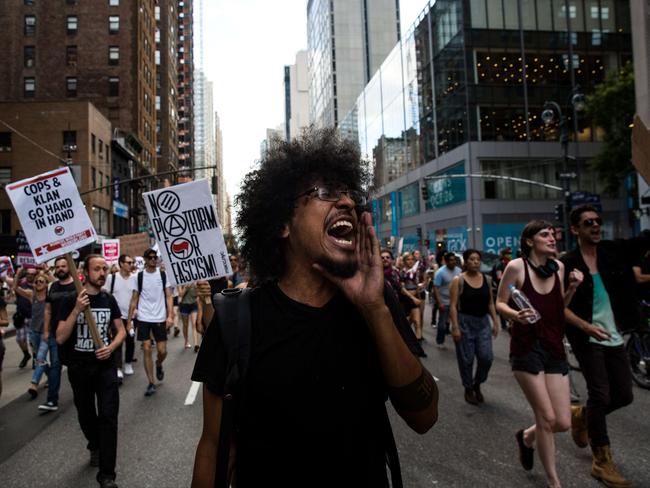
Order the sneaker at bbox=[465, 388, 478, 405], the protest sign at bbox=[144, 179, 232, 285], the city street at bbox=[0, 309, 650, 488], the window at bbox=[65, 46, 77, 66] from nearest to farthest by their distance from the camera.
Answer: the city street at bbox=[0, 309, 650, 488] < the protest sign at bbox=[144, 179, 232, 285] < the sneaker at bbox=[465, 388, 478, 405] < the window at bbox=[65, 46, 77, 66]

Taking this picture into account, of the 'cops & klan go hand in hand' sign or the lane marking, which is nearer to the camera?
the 'cops & klan go hand in hand' sign

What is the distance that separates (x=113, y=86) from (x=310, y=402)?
57.3 meters

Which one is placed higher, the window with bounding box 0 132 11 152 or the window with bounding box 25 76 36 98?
the window with bounding box 25 76 36 98

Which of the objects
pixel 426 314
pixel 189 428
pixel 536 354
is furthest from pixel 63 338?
pixel 426 314

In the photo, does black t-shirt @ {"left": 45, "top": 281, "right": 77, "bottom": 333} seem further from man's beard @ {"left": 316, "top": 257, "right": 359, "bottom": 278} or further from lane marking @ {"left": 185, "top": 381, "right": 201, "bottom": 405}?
man's beard @ {"left": 316, "top": 257, "right": 359, "bottom": 278}

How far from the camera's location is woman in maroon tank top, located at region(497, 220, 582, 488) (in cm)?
Answer: 374

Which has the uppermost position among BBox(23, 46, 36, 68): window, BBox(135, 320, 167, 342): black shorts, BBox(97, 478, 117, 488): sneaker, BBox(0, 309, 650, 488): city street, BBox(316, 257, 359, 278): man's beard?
BBox(23, 46, 36, 68): window

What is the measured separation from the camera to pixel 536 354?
3848mm

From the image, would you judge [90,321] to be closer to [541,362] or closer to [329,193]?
[329,193]

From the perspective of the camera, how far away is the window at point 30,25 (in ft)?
162

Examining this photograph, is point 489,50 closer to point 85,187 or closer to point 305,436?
point 85,187

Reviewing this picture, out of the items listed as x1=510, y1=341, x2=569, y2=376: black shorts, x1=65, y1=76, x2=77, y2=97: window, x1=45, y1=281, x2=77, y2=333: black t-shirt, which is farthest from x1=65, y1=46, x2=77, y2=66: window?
x1=510, y1=341, x2=569, y2=376: black shorts

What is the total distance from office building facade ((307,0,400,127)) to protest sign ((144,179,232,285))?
307 feet

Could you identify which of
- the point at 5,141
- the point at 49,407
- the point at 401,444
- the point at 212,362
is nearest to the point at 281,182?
the point at 212,362
